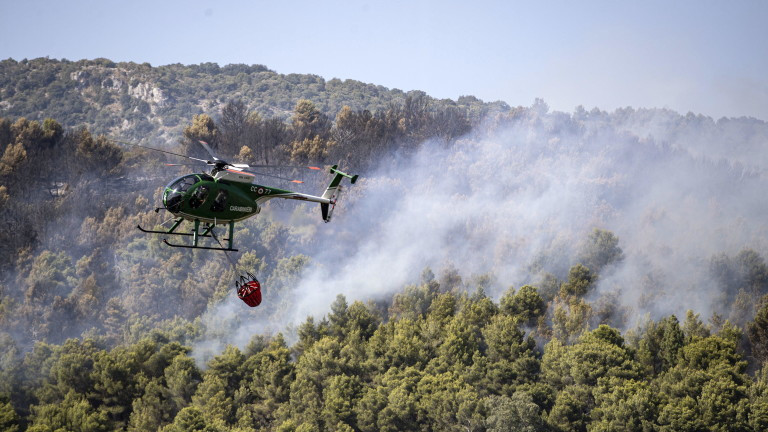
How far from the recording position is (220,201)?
39.8 metres

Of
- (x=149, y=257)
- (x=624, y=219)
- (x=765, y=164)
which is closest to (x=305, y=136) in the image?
(x=149, y=257)

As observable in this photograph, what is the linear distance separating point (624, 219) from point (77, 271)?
75217 millimetres

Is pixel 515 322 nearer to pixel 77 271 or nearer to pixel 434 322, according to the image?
pixel 434 322

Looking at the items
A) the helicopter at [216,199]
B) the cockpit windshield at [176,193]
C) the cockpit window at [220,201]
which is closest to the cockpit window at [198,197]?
the helicopter at [216,199]

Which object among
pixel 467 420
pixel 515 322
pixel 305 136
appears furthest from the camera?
pixel 305 136

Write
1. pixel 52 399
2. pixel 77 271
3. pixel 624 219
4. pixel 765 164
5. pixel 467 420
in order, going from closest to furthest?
pixel 467 420 < pixel 52 399 < pixel 77 271 < pixel 624 219 < pixel 765 164

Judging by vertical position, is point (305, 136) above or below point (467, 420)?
above

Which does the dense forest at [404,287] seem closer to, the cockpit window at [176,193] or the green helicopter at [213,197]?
the green helicopter at [213,197]

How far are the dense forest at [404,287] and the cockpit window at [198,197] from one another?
116 feet

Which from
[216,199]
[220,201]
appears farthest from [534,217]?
[216,199]

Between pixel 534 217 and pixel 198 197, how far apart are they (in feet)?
308

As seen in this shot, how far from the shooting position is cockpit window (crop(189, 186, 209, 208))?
38.6m

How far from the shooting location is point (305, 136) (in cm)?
13588

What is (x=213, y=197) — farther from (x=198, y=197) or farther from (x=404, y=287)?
(x=404, y=287)
